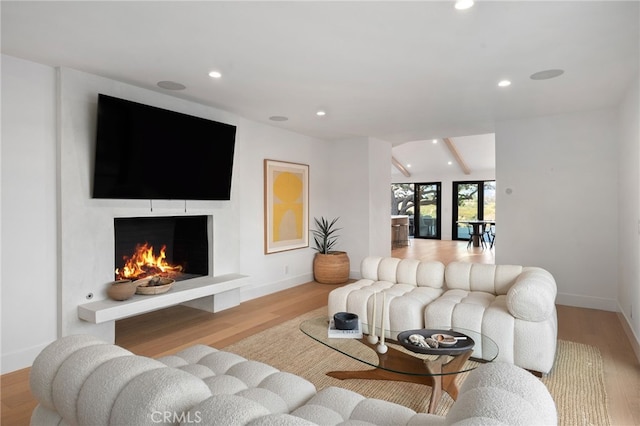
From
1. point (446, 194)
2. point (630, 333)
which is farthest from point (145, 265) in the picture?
point (446, 194)

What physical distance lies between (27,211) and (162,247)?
1.51 metres

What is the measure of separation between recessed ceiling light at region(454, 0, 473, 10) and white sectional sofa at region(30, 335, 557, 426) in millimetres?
1929

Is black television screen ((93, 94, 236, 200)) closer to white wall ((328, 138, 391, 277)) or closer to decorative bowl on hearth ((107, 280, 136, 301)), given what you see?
decorative bowl on hearth ((107, 280, 136, 301))

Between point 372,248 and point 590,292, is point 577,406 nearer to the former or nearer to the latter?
point 590,292

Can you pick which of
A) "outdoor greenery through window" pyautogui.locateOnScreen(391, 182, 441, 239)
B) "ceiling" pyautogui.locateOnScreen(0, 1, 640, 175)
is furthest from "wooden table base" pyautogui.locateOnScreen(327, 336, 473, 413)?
"outdoor greenery through window" pyautogui.locateOnScreen(391, 182, 441, 239)

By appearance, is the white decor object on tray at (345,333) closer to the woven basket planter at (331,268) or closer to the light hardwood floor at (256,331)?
the light hardwood floor at (256,331)

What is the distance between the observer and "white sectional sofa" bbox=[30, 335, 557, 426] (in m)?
0.90

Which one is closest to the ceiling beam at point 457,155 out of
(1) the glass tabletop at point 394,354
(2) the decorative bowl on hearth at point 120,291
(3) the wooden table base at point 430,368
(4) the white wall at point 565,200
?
(4) the white wall at point 565,200

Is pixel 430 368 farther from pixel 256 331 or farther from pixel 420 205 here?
pixel 420 205

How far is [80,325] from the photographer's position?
3186 mm

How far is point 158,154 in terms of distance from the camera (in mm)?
3648

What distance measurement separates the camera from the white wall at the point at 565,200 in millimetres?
4523

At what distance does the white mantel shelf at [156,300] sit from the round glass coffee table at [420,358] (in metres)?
1.65

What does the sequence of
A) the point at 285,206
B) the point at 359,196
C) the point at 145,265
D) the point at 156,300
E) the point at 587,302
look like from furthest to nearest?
the point at 359,196
the point at 285,206
the point at 587,302
the point at 145,265
the point at 156,300
